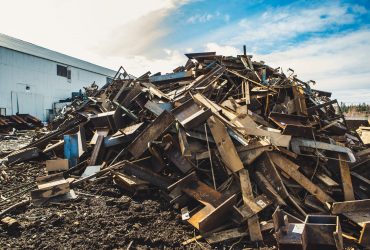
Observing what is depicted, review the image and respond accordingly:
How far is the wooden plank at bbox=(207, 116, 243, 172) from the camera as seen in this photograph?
4543 mm

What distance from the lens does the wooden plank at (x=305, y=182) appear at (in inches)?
178

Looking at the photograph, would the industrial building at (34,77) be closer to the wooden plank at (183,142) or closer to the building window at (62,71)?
the building window at (62,71)

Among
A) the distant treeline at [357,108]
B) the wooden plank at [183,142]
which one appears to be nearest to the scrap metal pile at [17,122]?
the wooden plank at [183,142]

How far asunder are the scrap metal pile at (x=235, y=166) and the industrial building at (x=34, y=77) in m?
13.2

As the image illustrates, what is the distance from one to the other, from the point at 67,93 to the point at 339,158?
22.5m

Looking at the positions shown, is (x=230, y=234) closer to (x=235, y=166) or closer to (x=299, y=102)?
(x=235, y=166)

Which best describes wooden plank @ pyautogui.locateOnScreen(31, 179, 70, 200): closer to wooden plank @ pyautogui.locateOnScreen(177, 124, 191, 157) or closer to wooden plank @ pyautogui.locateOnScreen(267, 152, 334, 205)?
wooden plank @ pyautogui.locateOnScreen(177, 124, 191, 157)

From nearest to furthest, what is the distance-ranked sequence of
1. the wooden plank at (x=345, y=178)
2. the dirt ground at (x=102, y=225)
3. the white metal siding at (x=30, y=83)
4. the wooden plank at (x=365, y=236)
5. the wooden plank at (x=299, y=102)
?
1. the dirt ground at (x=102, y=225)
2. the wooden plank at (x=365, y=236)
3. the wooden plank at (x=345, y=178)
4. the wooden plank at (x=299, y=102)
5. the white metal siding at (x=30, y=83)

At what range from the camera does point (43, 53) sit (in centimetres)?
2108

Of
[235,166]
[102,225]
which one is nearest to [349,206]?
[235,166]

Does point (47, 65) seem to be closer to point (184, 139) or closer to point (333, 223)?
point (184, 139)

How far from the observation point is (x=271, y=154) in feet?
15.4

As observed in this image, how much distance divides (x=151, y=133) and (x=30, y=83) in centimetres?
1750

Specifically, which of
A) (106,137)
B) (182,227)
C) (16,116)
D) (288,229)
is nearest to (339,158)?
(288,229)
